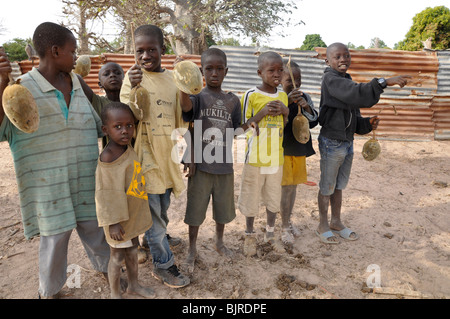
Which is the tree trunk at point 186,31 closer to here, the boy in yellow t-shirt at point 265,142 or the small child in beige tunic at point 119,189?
the boy in yellow t-shirt at point 265,142

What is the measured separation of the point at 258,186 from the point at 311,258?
86cm

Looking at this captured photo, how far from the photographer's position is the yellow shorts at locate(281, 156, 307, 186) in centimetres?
293

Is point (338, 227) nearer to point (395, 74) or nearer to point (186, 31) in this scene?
point (395, 74)

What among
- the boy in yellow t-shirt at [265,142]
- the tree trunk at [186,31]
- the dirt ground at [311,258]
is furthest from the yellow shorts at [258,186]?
the tree trunk at [186,31]

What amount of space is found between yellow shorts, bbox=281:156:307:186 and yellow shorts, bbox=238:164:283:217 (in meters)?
0.19

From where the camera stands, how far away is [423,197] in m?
4.16

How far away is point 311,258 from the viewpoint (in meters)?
2.74

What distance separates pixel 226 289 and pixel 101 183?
Answer: 1.29 meters

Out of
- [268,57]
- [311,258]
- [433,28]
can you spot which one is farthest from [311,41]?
[311,258]

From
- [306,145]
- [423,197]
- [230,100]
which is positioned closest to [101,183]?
[230,100]

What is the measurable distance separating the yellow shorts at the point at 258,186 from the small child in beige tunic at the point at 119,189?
1.04m

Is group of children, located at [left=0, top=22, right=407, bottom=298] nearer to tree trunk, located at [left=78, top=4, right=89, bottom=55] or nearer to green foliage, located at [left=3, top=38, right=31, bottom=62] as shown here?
tree trunk, located at [left=78, top=4, right=89, bottom=55]

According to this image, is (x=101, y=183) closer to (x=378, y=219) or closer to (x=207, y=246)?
(x=207, y=246)

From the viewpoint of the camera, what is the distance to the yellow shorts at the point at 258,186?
2.71m
